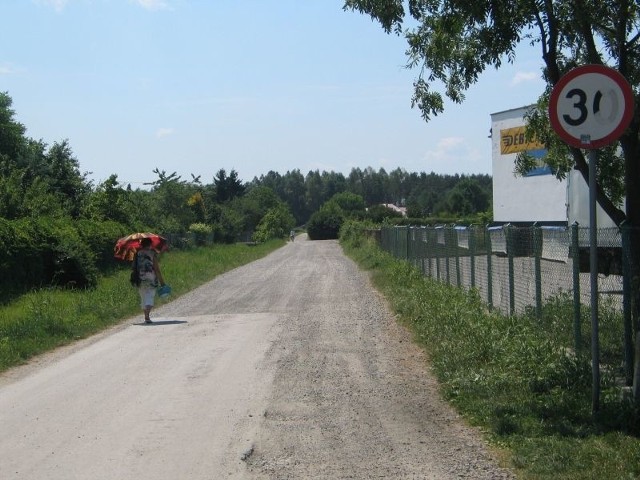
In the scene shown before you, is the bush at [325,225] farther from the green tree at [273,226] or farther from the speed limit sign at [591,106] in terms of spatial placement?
the speed limit sign at [591,106]

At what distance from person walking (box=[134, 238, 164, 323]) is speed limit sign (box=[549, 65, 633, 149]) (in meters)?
10.8

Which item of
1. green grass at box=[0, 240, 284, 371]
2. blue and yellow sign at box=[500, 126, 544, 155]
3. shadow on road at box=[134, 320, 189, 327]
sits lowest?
shadow on road at box=[134, 320, 189, 327]

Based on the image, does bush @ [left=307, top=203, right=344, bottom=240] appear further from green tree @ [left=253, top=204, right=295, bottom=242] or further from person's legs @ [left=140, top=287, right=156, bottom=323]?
person's legs @ [left=140, top=287, right=156, bottom=323]

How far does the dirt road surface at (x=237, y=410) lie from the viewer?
6258mm

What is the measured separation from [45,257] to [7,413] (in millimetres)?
14375

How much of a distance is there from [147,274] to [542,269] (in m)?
8.44

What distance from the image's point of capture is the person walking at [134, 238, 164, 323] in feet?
52.8

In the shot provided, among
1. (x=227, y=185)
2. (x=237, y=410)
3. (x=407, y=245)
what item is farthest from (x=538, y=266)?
(x=227, y=185)

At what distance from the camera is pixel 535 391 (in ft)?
26.4

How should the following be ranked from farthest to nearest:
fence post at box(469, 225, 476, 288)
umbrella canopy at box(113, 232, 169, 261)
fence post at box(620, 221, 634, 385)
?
umbrella canopy at box(113, 232, 169, 261) → fence post at box(469, 225, 476, 288) → fence post at box(620, 221, 634, 385)

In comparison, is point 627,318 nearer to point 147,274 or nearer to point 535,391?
point 535,391

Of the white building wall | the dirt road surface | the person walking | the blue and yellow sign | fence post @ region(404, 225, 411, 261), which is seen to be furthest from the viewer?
the blue and yellow sign

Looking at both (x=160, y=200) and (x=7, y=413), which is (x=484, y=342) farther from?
(x=160, y=200)

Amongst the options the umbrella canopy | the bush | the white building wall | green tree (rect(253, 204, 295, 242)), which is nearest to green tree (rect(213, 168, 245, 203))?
green tree (rect(253, 204, 295, 242))
